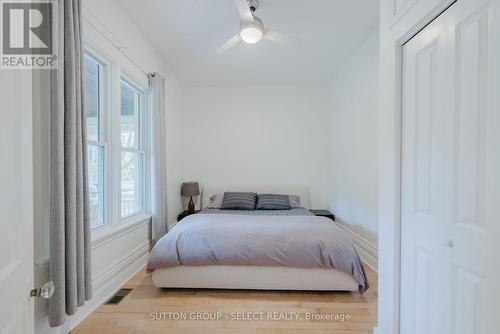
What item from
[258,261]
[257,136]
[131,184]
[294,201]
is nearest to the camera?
[258,261]

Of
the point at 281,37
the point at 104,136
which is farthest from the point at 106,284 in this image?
the point at 281,37

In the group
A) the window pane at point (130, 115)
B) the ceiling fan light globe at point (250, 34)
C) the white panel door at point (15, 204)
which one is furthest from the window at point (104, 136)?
the white panel door at point (15, 204)

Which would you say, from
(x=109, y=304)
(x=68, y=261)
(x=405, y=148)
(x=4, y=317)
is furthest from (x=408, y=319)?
(x=109, y=304)

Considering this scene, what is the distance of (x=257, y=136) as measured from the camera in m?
4.84

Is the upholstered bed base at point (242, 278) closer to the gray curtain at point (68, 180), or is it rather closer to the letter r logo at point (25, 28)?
the gray curtain at point (68, 180)

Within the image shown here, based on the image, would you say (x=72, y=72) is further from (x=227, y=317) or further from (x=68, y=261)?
(x=227, y=317)

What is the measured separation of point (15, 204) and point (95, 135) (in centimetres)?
181

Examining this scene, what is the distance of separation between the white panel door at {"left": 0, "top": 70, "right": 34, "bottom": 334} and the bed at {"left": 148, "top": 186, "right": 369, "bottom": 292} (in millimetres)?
1645

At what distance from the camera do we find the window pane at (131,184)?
2.98 metres

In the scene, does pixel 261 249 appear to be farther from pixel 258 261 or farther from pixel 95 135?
pixel 95 135

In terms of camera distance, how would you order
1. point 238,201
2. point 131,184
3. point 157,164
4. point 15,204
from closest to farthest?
1. point 15,204
2. point 131,184
3. point 157,164
4. point 238,201

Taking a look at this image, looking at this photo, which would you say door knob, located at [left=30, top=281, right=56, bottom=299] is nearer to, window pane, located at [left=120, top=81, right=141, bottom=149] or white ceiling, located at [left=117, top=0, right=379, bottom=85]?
window pane, located at [left=120, top=81, right=141, bottom=149]

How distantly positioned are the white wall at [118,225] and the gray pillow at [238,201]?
866 millimetres

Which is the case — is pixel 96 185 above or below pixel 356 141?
below
